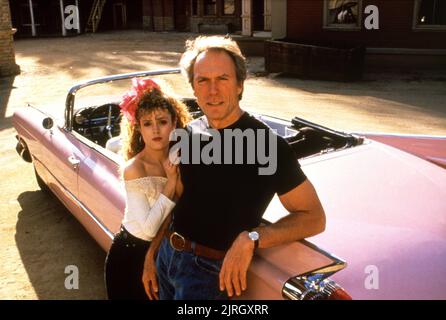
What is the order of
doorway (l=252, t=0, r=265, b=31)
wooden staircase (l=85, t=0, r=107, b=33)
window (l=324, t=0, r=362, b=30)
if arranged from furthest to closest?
wooden staircase (l=85, t=0, r=107, b=33), doorway (l=252, t=0, r=265, b=31), window (l=324, t=0, r=362, b=30)

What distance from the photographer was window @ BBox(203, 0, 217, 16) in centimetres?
2625

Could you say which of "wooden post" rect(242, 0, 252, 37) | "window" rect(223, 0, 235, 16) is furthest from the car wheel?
"window" rect(223, 0, 235, 16)

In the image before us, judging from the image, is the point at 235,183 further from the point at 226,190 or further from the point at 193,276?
the point at 193,276

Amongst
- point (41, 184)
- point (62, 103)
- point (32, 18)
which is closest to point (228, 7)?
point (32, 18)

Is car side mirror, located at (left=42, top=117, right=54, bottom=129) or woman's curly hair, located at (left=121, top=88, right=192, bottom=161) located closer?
woman's curly hair, located at (left=121, top=88, right=192, bottom=161)

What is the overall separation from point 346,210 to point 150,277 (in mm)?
972

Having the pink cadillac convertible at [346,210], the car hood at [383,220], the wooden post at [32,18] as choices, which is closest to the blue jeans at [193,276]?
the pink cadillac convertible at [346,210]

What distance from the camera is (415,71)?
13562mm

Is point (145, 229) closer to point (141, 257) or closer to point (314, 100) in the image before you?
point (141, 257)

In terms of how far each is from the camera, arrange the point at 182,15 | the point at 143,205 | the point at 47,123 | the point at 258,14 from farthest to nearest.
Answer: the point at 182,15 → the point at 258,14 → the point at 47,123 → the point at 143,205

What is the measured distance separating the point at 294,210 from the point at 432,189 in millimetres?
1012

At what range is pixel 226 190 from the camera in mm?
1800

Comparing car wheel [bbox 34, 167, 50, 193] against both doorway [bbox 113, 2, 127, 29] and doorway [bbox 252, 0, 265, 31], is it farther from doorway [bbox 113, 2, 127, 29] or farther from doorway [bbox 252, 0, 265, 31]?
doorway [bbox 113, 2, 127, 29]

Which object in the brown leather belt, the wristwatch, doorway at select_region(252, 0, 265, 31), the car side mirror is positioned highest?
doorway at select_region(252, 0, 265, 31)
